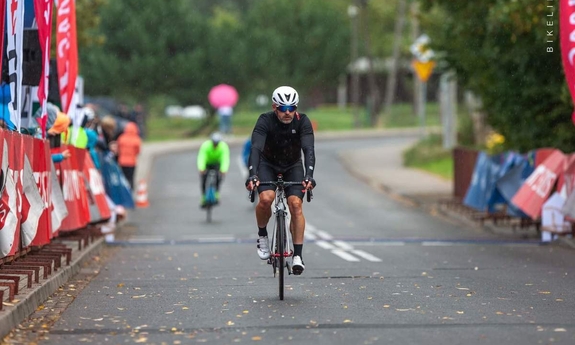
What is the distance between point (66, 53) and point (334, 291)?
23.8ft

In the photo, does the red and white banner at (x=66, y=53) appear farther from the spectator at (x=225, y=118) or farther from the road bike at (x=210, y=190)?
the spectator at (x=225, y=118)

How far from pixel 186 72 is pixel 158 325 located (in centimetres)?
5754

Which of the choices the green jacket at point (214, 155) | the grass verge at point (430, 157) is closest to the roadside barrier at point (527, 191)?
the green jacket at point (214, 155)

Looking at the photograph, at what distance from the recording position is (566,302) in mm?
11289

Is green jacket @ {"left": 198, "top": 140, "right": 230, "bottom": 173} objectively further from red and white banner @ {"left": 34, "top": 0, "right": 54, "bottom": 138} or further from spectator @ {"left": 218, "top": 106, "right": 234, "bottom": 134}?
spectator @ {"left": 218, "top": 106, "right": 234, "bottom": 134}

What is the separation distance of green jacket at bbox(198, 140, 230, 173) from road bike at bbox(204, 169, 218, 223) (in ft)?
1.05

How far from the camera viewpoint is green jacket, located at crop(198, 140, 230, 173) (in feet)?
82.2

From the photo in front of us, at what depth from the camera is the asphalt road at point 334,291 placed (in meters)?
9.48

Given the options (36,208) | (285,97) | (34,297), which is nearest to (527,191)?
(285,97)

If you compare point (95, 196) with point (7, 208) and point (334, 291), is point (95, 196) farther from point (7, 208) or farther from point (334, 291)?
point (7, 208)

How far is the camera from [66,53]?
59.2 feet

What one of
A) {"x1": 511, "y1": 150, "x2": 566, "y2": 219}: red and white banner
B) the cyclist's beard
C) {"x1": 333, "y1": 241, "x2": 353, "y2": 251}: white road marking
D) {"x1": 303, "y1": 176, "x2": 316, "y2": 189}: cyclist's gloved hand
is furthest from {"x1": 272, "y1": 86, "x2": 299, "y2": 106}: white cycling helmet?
{"x1": 511, "y1": 150, "x2": 566, "y2": 219}: red and white banner

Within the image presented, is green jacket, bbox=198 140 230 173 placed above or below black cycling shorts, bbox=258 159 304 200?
below

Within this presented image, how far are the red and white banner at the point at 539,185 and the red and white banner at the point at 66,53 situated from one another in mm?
6930
